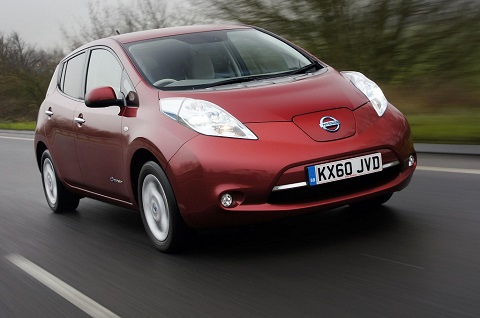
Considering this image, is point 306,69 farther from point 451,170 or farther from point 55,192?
point 55,192

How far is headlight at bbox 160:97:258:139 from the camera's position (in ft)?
14.4

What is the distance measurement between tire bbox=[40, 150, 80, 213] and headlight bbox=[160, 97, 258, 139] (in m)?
2.47

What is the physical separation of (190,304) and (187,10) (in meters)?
10.7

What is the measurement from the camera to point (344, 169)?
4.38 metres

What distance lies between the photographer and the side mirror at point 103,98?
17.0 feet

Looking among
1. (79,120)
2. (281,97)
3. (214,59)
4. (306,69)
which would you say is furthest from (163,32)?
(281,97)

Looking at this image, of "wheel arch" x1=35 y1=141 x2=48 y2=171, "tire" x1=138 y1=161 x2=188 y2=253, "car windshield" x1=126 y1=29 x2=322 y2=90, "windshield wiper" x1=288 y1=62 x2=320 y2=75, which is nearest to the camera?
"tire" x1=138 y1=161 x2=188 y2=253

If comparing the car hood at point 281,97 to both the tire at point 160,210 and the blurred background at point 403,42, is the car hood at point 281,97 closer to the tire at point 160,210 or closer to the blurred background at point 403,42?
the tire at point 160,210

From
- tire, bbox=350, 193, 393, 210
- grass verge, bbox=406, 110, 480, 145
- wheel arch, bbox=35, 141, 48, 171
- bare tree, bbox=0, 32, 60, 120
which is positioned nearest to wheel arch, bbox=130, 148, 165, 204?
tire, bbox=350, 193, 393, 210

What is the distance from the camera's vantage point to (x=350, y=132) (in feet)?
14.7

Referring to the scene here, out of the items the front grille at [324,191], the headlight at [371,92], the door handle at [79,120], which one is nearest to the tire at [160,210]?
the front grille at [324,191]

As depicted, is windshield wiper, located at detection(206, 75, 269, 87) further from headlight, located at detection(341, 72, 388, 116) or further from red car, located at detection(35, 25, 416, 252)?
headlight, located at detection(341, 72, 388, 116)

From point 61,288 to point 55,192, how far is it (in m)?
2.75

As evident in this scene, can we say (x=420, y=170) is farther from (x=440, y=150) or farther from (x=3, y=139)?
(x=3, y=139)
